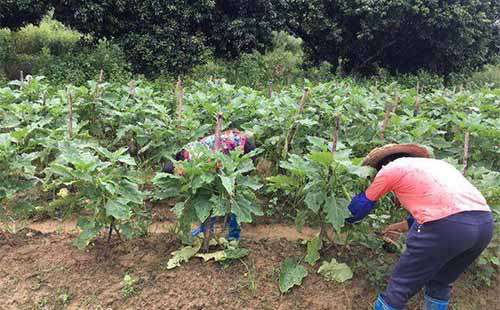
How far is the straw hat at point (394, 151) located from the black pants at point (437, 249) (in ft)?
1.82

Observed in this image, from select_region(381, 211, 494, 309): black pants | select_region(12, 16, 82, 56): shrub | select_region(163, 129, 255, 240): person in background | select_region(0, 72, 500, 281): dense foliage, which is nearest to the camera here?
select_region(381, 211, 494, 309): black pants

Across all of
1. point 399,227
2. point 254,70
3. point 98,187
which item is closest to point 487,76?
point 254,70

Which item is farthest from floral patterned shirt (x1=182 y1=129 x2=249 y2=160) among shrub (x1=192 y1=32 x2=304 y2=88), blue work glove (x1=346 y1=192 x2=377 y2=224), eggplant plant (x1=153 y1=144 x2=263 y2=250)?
shrub (x1=192 y1=32 x2=304 y2=88)

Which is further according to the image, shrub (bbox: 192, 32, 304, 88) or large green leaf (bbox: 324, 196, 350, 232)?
shrub (bbox: 192, 32, 304, 88)

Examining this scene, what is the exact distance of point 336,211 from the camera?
3.38 meters

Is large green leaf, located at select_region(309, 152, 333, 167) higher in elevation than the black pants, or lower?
higher

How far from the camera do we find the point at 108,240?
3.74m

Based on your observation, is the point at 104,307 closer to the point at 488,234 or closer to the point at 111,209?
the point at 111,209

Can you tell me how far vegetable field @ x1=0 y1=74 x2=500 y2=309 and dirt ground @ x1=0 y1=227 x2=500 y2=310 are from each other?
1 cm

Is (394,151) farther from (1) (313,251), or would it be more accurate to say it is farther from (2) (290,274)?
(2) (290,274)

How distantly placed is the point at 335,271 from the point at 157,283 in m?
1.31

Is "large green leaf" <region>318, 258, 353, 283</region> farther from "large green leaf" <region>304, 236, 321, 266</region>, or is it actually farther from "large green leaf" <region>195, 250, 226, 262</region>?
"large green leaf" <region>195, 250, 226, 262</region>

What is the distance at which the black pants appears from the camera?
9.59 feet

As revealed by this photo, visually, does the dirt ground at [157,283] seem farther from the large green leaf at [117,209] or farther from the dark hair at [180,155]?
the dark hair at [180,155]
